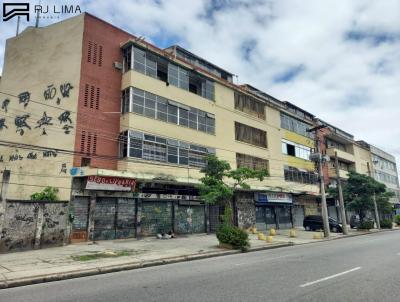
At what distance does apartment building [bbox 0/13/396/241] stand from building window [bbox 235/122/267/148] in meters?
2.17

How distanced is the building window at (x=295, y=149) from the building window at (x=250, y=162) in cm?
474

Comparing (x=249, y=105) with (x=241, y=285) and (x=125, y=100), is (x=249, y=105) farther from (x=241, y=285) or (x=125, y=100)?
(x=241, y=285)

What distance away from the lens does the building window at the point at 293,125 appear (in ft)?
133

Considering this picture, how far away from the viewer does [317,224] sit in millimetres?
36031

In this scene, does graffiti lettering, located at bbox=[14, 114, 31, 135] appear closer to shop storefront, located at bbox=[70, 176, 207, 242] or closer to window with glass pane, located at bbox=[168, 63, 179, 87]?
shop storefront, located at bbox=[70, 176, 207, 242]

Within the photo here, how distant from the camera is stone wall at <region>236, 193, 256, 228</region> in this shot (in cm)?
3209

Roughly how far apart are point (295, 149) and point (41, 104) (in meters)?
29.0

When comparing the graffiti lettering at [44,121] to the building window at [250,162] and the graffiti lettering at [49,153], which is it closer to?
the graffiti lettering at [49,153]

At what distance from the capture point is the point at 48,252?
1616 centimetres

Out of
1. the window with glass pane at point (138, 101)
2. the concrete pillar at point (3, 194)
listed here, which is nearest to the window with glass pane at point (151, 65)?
the window with glass pane at point (138, 101)

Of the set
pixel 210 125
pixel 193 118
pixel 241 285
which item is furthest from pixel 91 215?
pixel 241 285

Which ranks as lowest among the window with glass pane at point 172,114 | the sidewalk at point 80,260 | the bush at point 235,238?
the sidewalk at point 80,260

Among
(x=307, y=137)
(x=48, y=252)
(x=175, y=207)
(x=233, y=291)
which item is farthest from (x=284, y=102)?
(x=233, y=291)

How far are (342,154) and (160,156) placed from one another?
37038mm
